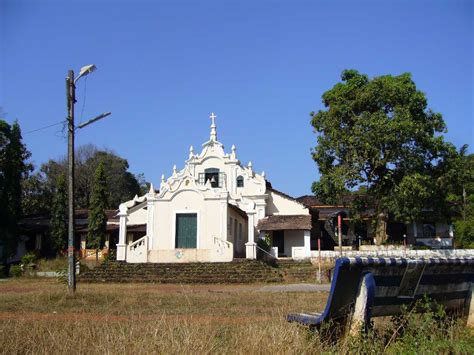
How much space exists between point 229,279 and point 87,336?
62.5 feet

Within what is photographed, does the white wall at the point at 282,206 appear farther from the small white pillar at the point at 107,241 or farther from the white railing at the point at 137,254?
the small white pillar at the point at 107,241

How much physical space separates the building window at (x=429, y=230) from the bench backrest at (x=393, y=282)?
35270 millimetres

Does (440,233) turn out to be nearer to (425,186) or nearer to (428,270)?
(425,186)

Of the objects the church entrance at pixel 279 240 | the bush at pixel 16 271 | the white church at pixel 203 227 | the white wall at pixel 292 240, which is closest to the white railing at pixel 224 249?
the white church at pixel 203 227

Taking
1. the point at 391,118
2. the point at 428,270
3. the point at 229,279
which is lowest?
the point at 229,279

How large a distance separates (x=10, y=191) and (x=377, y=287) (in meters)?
32.9

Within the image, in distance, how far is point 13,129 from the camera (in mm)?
34812

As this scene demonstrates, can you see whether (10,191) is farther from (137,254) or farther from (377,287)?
(377,287)

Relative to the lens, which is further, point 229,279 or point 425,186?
point 425,186

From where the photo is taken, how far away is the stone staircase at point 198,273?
24.4 meters

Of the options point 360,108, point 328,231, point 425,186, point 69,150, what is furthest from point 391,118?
point 69,150

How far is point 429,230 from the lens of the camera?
133ft

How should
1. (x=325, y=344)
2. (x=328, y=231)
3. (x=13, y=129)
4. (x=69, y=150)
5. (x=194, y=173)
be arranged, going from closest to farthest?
(x=325, y=344)
(x=69, y=150)
(x=13, y=129)
(x=194, y=173)
(x=328, y=231)

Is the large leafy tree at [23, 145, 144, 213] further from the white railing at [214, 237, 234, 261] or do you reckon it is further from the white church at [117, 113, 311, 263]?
→ the white railing at [214, 237, 234, 261]
